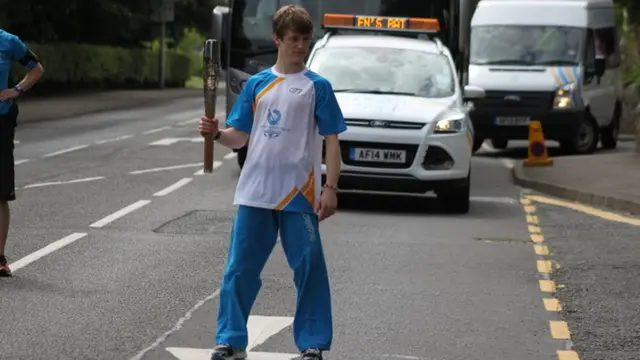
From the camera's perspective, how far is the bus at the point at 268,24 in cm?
2191

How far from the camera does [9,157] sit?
10820 mm

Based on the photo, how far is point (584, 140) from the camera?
88.8 ft

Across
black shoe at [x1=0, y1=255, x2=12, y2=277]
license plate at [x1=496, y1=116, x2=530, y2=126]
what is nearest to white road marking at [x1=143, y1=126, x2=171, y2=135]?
license plate at [x1=496, y1=116, x2=530, y2=126]

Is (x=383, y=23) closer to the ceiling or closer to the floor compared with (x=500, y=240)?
closer to the ceiling

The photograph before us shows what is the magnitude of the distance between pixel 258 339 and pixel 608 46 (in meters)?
21.4

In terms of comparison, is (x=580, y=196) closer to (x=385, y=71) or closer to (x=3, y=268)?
(x=385, y=71)

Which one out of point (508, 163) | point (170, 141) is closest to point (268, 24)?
point (508, 163)

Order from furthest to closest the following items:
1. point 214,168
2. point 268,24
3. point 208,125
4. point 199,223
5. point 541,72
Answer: point 541,72
point 268,24
point 214,168
point 199,223
point 208,125

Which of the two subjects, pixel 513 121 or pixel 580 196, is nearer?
pixel 580 196

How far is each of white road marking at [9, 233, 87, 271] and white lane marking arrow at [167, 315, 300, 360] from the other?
2642 mm

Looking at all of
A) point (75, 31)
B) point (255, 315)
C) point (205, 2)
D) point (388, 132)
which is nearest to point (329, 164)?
point (255, 315)

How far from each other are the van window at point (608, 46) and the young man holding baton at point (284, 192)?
20989 millimetres

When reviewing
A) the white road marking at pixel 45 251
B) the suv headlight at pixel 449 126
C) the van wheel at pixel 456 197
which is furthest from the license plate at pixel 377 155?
the white road marking at pixel 45 251

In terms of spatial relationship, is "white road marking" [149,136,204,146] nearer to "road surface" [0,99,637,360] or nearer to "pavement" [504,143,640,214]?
"pavement" [504,143,640,214]
